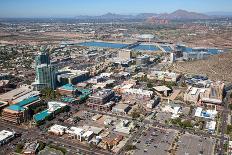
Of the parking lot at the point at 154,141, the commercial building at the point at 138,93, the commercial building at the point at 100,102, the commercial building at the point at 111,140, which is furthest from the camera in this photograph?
the commercial building at the point at 138,93

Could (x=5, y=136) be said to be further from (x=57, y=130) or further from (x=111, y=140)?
(x=111, y=140)

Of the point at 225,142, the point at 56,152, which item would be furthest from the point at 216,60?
the point at 56,152

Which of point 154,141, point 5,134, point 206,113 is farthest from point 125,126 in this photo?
point 5,134

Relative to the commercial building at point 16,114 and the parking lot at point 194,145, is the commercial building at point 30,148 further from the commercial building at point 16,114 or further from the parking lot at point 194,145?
the parking lot at point 194,145

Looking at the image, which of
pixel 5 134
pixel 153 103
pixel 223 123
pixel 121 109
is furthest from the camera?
pixel 153 103

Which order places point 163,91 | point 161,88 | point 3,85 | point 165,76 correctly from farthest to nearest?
point 165,76 → point 3,85 → point 161,88 → point 163,91

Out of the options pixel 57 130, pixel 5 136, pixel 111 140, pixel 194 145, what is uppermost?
pixel 57 130

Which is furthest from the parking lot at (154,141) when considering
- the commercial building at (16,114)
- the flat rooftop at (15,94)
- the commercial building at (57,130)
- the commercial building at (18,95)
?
the flat rooftop at (15,94)

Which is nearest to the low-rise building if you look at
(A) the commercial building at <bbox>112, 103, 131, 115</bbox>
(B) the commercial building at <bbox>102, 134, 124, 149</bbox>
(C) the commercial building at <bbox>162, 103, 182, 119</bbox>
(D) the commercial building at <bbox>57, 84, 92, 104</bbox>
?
(B) the commercial building at <bbox>102, 134, 124, 149</bbox>
